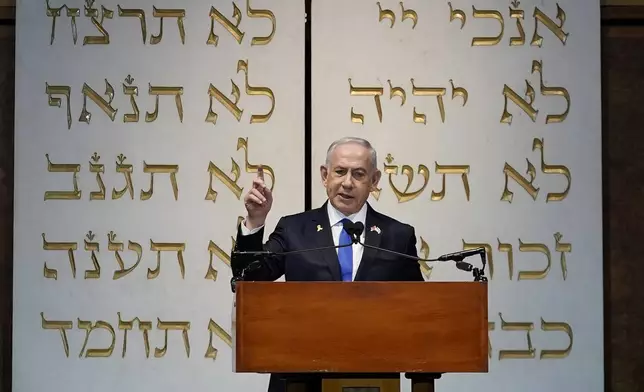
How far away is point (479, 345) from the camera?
2.50 metres

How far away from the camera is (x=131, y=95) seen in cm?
452

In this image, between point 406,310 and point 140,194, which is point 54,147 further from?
point 406,310

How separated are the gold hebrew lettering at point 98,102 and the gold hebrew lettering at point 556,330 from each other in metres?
2.28

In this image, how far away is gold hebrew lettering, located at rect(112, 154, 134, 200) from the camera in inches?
177

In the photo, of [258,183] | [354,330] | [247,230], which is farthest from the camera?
[247,230]

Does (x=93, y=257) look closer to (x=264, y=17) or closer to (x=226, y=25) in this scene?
(x=226, y=25)

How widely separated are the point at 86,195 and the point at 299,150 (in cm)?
104

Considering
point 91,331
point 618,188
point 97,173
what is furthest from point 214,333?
point 618,188

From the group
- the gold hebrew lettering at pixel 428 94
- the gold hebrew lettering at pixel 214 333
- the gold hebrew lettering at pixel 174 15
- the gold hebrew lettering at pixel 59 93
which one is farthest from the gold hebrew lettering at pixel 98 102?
the gold hebrew lettering at pixel 428 94

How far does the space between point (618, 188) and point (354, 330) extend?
8.43 feet

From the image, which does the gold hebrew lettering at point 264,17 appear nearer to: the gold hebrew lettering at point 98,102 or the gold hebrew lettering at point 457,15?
the gold hebrew lettering at point 98,102

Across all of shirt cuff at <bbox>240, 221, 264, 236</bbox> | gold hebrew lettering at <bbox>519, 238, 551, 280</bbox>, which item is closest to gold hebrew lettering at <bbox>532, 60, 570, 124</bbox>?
gold hebrew lettering at <bbox>519, 238, 551, 280</bbox>

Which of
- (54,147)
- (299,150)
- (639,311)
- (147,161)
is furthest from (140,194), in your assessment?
(639,311)

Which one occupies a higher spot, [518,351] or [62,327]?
[62,327]
